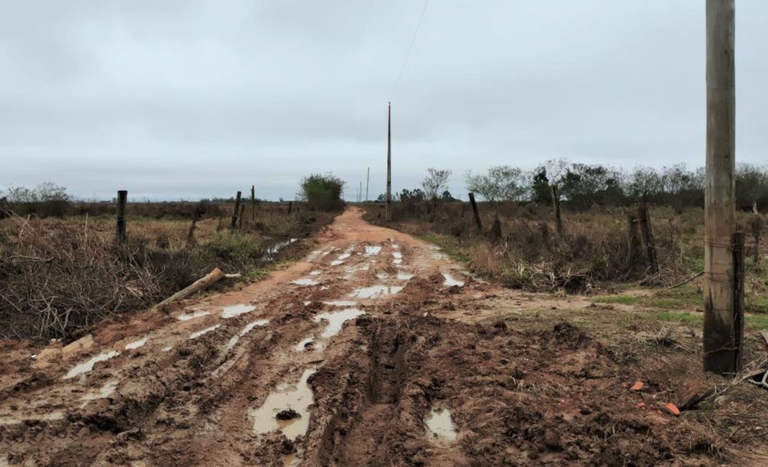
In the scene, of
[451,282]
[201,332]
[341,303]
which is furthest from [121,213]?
[451,282]

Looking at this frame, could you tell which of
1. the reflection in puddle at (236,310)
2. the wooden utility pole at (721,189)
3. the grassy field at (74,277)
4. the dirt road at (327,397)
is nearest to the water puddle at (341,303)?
the dirt road at (327,397)

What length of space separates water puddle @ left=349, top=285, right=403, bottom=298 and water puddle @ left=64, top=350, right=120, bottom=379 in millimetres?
4792

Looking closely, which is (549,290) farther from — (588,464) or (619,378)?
(588,464)

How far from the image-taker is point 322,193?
56.0 meters

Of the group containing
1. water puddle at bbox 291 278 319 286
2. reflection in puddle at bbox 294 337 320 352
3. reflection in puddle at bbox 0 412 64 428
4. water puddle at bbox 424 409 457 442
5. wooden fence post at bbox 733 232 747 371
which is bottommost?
water puddle at bbox 424 409 457 442

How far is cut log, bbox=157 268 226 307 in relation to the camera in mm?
9096

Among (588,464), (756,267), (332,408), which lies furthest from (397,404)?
(756,267)

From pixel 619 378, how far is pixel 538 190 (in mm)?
38979

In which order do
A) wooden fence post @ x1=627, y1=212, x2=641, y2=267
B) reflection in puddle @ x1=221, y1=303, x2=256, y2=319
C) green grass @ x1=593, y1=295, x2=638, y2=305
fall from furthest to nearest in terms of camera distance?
wooden fence post @ x1=627, y1=212, x2=641, y2=267 → green grass @ x1=593, y1=295, x2=638, y2=305 → reflection in puddle @ x1=221, y1=303, x2=256, y2=319

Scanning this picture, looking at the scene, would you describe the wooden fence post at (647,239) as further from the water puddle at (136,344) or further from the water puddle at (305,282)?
the water puddle at (136,344)

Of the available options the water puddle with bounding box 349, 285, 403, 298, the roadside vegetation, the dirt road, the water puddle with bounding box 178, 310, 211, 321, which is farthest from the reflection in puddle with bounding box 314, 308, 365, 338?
the roadside vegetation

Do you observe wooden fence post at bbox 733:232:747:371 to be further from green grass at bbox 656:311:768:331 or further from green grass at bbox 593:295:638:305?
green grass at bbox 593:295:638:305

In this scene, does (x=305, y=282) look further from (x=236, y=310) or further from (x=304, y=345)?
(x=304, y=345)

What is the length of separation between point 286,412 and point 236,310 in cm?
464
